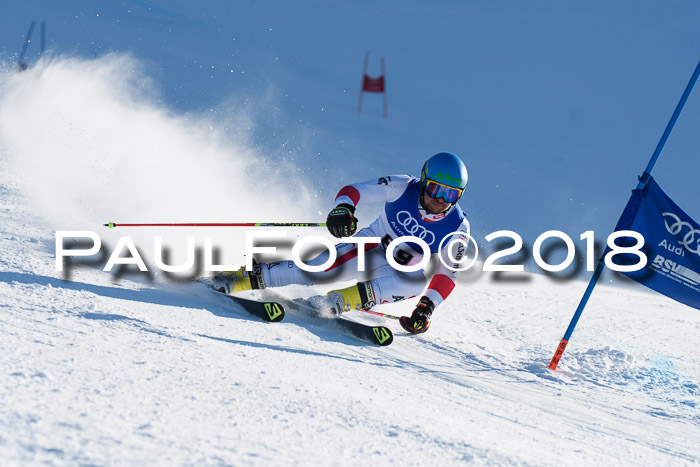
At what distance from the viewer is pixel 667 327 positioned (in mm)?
6398

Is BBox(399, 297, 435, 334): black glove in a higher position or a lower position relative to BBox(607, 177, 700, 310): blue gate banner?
lower

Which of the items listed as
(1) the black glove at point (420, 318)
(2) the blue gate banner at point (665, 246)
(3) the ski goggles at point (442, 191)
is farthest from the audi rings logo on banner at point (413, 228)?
(2) the blue gate banner at point (665, 246)

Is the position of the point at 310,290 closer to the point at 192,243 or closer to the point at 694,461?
the point at 192,243

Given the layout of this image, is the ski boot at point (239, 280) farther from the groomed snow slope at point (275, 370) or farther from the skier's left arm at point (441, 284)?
the skier's left arm at point (441, 284)

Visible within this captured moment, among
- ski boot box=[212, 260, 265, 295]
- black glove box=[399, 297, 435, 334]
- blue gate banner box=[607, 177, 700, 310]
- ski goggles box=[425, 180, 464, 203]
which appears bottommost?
black glove box=[399, 297, 435, 334]

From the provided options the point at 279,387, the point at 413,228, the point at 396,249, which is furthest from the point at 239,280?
the point at 279,387

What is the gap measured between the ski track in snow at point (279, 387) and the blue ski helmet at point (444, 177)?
1.10 metres

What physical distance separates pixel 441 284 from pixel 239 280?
4.80 ft

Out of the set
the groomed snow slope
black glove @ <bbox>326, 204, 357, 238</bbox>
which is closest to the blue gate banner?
the groomed snow slope

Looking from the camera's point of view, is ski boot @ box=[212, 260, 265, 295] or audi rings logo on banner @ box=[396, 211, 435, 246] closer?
ski boot @ box=[212, 260, 265, 295]

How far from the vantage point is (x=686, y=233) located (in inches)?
175

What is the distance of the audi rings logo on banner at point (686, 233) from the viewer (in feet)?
14.5

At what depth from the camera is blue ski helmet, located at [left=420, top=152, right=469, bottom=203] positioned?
4.36 metres

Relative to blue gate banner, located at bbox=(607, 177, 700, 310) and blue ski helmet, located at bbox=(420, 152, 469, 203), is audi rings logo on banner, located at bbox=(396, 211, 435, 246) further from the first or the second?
blue gate banner, located at bbox=(607, 177, 700, 310)
